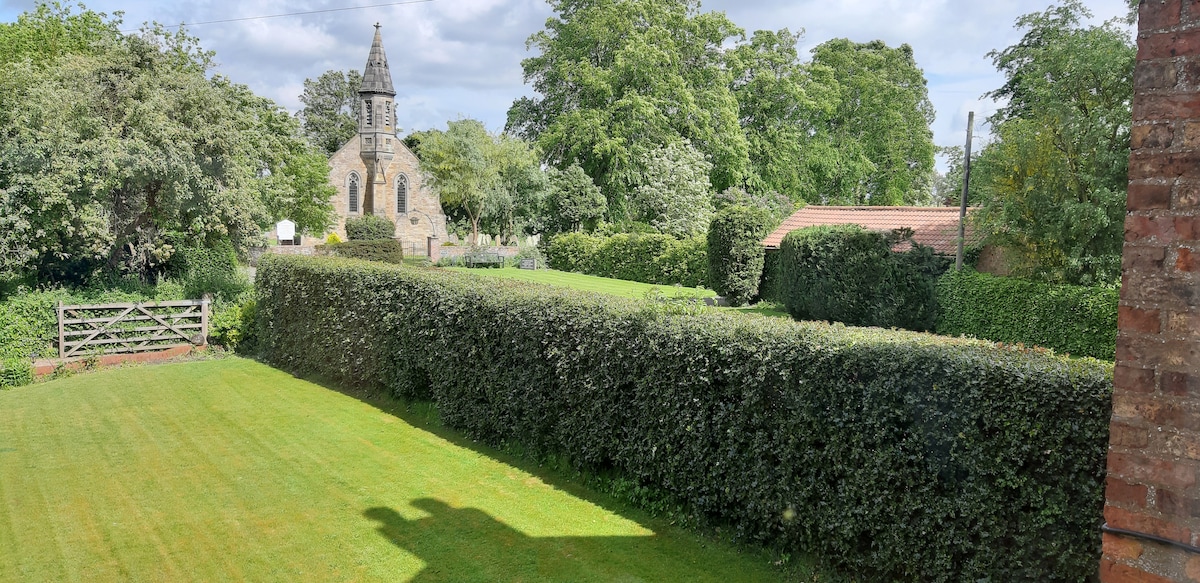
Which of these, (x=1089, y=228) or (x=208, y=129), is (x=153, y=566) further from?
(x=1089, y=228)

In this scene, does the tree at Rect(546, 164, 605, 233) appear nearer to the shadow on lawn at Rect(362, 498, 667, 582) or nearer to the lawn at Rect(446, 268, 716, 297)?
the lawn at Rect(446, 268, 716, 297)

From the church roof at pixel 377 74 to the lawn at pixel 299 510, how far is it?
5049cm

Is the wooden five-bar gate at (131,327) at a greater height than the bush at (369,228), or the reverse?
the bush at (369,228)

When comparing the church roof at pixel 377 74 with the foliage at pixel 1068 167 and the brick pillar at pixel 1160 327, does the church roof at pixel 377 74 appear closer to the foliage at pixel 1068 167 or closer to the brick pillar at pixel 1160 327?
the foliage at pixel 1068 167

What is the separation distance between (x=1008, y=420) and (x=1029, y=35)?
2395 cm

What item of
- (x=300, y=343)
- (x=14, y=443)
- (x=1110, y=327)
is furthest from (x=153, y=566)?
(x=1110, y=327)

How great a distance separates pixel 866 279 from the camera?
20.0 m

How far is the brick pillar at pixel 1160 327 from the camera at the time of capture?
243cm

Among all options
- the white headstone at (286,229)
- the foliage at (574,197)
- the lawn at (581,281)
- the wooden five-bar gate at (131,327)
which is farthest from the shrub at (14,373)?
the foliage at (574,197)

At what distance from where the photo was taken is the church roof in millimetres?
59344

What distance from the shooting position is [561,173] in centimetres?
4325

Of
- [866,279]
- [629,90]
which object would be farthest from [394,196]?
[866,279]

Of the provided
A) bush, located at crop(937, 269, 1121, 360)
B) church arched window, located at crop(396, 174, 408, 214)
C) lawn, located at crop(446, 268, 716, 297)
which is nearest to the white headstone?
lawn, located at crop(446, 268, 716, 297)

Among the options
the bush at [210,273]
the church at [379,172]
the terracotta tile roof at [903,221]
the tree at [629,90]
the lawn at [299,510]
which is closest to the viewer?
the lawn at [299,510]
